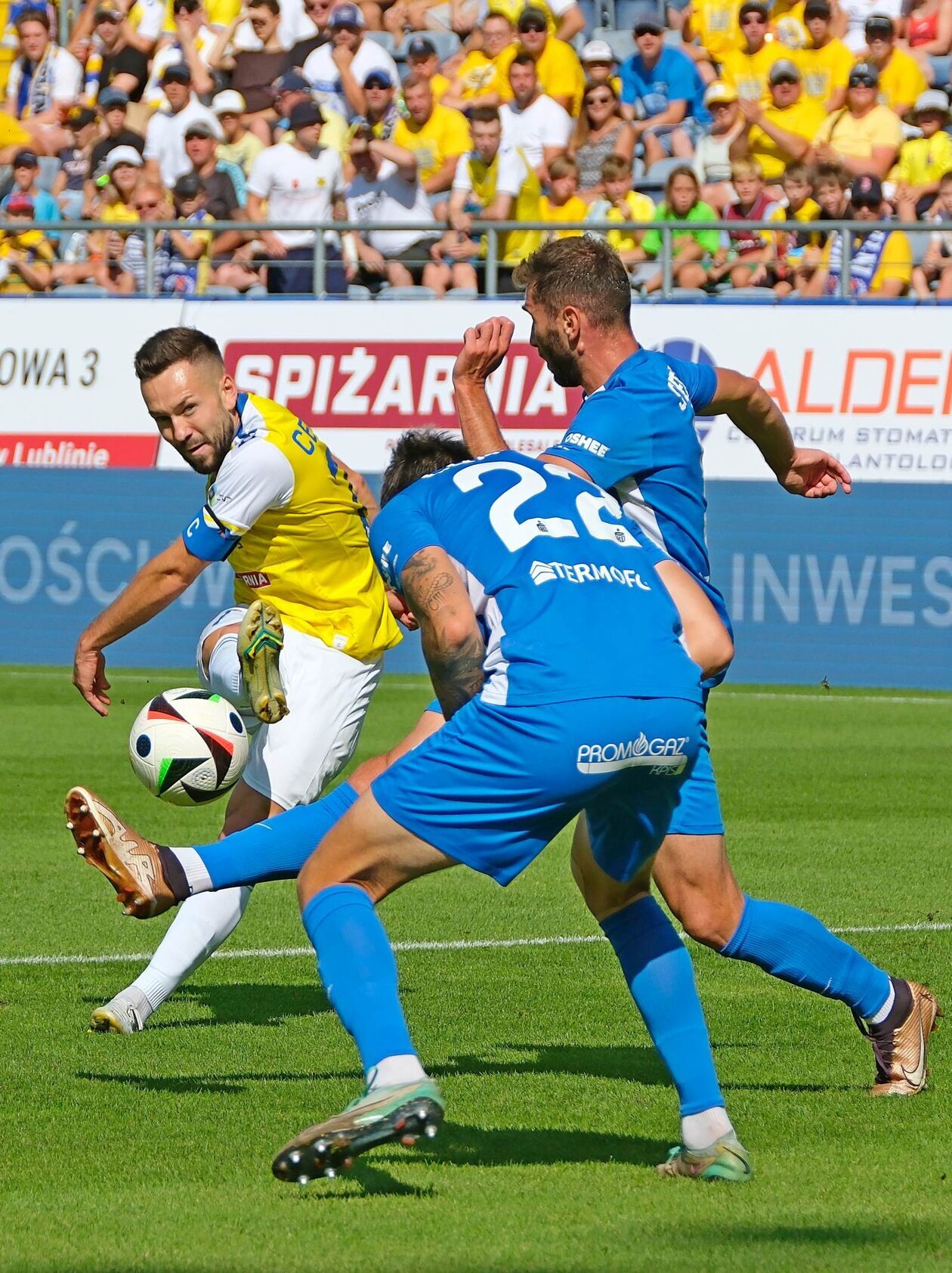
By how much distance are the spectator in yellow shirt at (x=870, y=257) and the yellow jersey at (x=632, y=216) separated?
5.17 feet

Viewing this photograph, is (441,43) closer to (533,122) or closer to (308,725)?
(533,122)

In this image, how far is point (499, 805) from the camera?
4277mm

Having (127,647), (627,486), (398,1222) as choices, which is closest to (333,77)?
(127,647)

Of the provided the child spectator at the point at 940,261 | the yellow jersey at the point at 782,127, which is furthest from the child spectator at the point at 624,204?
the child spectator at the point at 940,261

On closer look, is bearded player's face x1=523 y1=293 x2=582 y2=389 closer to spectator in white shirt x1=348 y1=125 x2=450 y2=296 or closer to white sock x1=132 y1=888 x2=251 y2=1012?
white sock x1=132 y1=888 x2=251 y2=1012

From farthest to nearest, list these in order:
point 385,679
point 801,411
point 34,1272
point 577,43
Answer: point 577,43
point 385,679
point 801,411
point 34,1272

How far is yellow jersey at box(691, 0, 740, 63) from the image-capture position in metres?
18.7

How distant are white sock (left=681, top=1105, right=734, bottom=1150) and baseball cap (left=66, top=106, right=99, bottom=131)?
18.2 metres

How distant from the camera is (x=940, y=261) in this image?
1677 cm

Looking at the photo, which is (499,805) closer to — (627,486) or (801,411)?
(627,486)

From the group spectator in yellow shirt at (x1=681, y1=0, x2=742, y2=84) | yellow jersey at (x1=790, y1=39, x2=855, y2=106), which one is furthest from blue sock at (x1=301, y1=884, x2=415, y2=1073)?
spectator in yellow shirt at (x1=681, y1=0, x2=742, y2=84)

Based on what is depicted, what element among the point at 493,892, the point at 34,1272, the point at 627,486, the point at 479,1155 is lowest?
the point at 493,892

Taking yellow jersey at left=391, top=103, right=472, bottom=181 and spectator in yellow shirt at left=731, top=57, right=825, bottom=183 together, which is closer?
spectator in yellow shirt at left=731, top=57, right=825, bottom=183

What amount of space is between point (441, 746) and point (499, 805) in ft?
0.57
